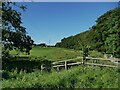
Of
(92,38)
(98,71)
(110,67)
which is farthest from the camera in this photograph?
(92,38)

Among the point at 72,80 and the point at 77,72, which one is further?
the point at 77,72

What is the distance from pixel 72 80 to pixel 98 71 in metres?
3.45

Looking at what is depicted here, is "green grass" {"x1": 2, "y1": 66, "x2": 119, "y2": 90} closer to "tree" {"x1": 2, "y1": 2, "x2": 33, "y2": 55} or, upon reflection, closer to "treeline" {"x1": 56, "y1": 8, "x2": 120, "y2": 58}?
"tree" {"x1": 2, "y1": 2, "x2": 33, "y2": 55}

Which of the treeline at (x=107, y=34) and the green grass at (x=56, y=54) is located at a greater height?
the treeline at (x=107, y=34)

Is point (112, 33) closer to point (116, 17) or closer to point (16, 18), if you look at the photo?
point (116, 17)

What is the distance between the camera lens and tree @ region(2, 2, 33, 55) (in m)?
36.2

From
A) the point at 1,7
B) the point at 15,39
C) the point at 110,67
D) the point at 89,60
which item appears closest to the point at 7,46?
the point at 15,39

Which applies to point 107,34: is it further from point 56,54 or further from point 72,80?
point 72,80

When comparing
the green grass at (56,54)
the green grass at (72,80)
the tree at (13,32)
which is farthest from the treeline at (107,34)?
the green grass at (72,80)

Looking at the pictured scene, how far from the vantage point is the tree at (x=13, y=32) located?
119ft

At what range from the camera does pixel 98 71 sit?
24.3 metres

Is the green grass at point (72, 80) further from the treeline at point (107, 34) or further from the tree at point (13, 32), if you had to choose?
the treeline at point (107, 34)

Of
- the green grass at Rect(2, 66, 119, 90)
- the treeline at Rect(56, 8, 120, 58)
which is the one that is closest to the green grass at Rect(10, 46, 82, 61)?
the treeline at Rect(56, 8, 120, 58)

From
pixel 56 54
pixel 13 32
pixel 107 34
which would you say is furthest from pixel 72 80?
pixel 107 34
